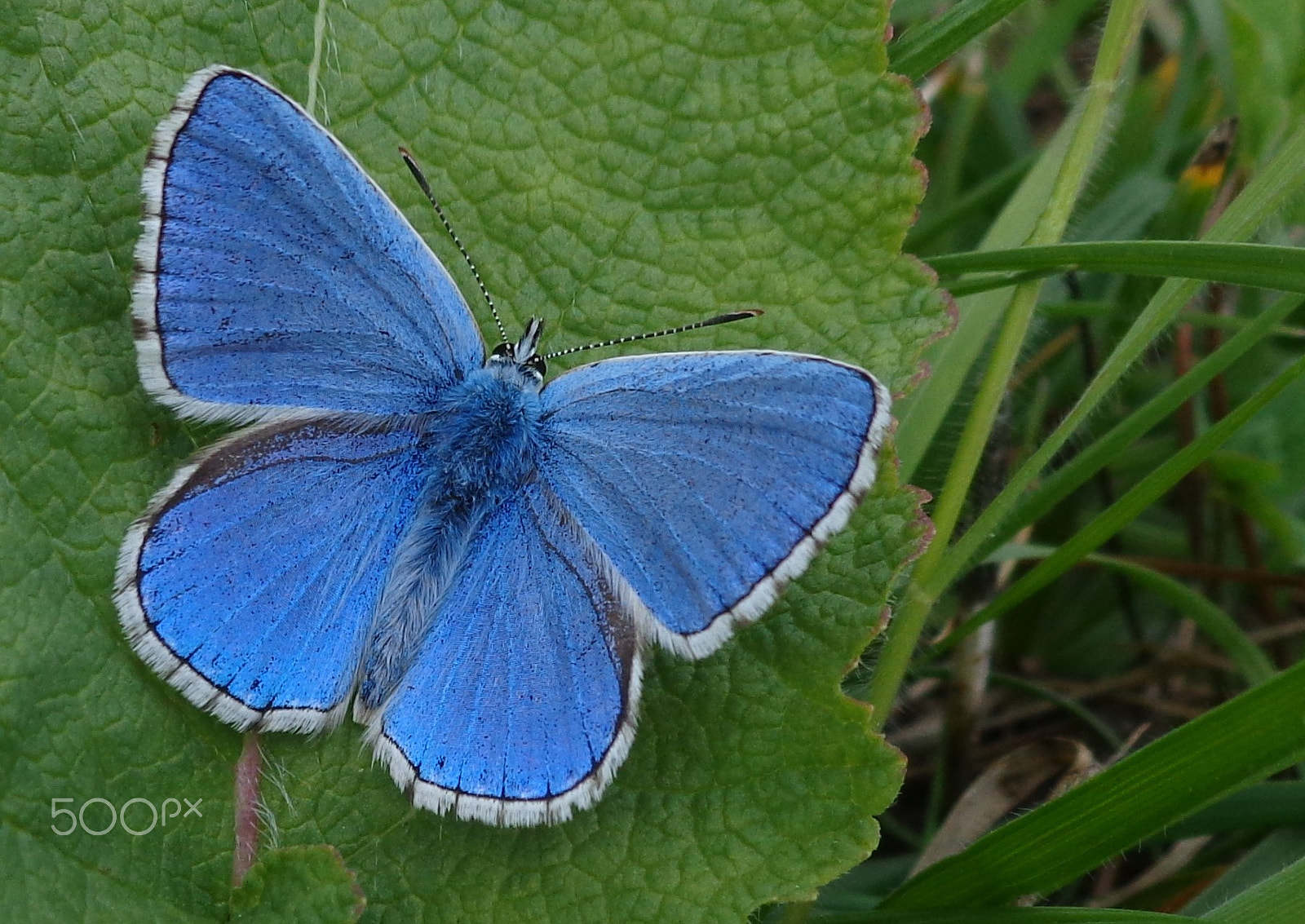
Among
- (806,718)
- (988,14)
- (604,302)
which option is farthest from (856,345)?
(988,14)

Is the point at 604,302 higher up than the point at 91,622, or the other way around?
the point at 604,302

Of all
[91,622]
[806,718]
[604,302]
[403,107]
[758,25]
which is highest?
[758,25]

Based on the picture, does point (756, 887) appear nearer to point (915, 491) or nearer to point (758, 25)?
point (915, 491)

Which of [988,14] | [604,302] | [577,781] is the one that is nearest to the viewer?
[577,781]

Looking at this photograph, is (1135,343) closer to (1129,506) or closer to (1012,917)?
(1129,506)
